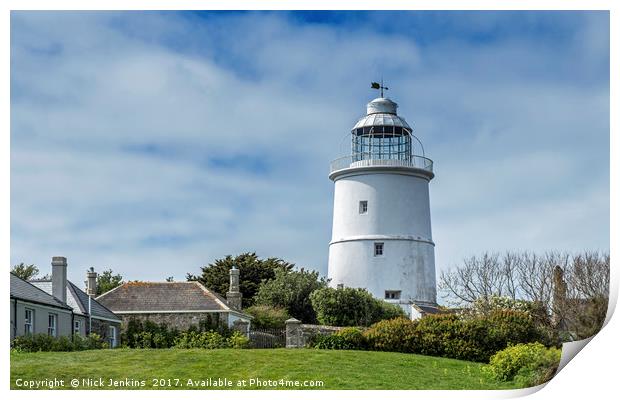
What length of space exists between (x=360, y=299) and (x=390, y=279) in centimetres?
333

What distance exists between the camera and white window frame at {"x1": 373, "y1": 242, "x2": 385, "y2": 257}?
43.1 m

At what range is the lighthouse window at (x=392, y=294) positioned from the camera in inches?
1697

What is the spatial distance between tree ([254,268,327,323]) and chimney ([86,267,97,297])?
6.80 meters

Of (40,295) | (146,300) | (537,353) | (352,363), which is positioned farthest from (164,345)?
(537,353)

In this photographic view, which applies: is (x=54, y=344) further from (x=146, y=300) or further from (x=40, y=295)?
(x=146, y=300)

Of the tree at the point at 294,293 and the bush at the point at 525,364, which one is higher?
the tree at the point at 294,293

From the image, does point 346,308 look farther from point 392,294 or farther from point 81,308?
point 81,308

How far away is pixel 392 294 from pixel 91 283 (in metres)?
11.9

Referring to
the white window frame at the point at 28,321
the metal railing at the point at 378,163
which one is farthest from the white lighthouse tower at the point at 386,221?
the white window frame at the point at 28,321

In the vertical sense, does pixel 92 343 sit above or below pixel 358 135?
below

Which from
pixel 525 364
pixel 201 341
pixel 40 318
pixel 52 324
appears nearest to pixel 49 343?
pixel 40 318

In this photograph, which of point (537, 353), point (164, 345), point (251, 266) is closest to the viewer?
point (537, 353)

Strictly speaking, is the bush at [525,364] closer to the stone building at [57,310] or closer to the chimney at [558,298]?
the chimney at [558,298]
